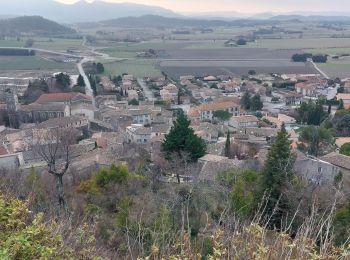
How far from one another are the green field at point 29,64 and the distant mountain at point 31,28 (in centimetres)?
2916

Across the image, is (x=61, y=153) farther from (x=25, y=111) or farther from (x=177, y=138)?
(x=25, y=111)

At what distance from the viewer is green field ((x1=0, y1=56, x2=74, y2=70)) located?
1774 inches

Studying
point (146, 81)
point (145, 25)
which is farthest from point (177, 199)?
point (145, 25)

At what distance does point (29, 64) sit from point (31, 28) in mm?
38058

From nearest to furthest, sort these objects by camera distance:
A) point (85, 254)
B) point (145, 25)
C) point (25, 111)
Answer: point (85, 254)
point (25, 111)
point (145, 25)

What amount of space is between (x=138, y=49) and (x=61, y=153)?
157 feet

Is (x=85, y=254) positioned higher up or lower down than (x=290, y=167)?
higher up

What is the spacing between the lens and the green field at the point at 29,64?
4506 centimetres

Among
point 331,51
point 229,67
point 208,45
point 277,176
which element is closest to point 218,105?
point 277,176

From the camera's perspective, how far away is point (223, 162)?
14.0 meters

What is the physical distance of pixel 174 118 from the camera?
23234mm

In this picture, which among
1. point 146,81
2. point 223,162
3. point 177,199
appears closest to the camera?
point 177,199

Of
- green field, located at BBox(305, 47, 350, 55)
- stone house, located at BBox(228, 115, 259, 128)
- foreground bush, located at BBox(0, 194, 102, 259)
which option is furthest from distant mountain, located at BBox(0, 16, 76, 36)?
foreground bush, located at BBox(0, 194, 102, 259)

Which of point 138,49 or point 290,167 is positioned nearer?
point 290,167
